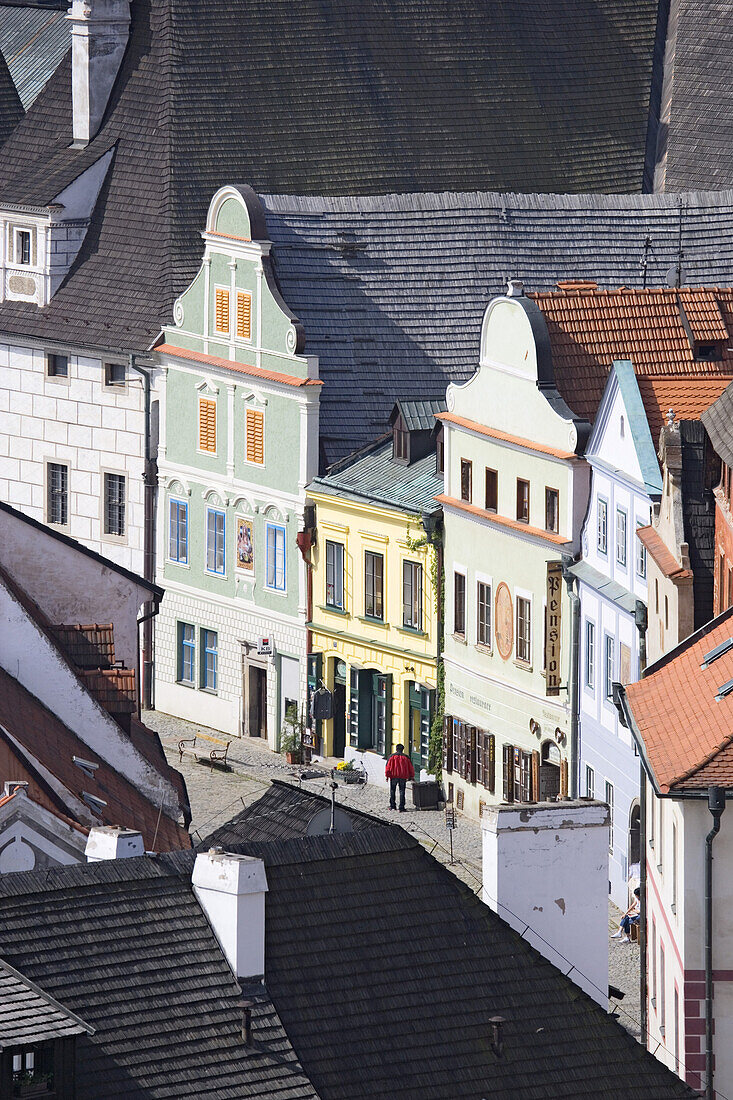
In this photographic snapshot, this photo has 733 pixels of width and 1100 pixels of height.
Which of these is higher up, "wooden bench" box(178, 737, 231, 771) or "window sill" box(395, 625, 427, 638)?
"window sill" box(395, 625, 427, 638)

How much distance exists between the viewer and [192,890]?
4569 cm

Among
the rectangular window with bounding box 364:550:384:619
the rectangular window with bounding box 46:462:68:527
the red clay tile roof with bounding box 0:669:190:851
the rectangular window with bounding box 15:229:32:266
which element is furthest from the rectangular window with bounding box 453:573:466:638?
the red clay tile roof with bounding box 0:669:190:851

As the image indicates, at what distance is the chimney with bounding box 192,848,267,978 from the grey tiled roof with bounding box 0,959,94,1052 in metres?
2.62

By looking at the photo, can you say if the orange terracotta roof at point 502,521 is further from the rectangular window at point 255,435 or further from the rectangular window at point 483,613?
the rectangular window at point 255,435

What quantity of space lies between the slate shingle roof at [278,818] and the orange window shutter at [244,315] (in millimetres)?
39211

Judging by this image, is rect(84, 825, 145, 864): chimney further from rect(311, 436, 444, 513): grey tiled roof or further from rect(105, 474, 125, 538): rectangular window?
rect(105, 474, 125, 538): rectangular window

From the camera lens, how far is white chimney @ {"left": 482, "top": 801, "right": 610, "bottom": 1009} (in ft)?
163

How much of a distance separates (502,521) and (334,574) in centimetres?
840

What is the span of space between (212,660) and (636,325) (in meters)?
16.9

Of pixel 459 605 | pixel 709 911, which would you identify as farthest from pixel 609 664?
pixel 709 911

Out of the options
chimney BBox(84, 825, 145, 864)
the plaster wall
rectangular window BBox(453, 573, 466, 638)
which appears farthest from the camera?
the plaster wall

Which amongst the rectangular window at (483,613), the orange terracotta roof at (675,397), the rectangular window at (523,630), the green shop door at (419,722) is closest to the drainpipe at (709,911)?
the orange terracotta roof at (675,397)

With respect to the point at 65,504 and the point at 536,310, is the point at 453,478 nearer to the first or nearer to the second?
the point at 536,310

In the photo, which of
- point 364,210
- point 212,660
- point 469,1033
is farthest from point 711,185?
point 469,1033
